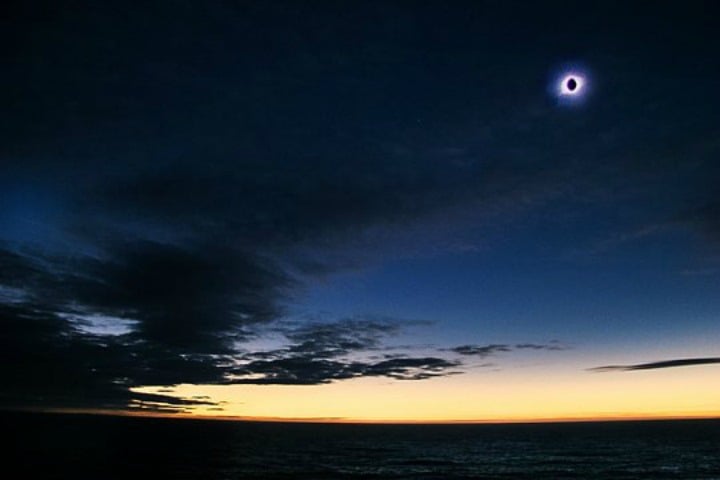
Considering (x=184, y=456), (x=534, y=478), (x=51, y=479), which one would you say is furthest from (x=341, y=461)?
(x=51, y=479)

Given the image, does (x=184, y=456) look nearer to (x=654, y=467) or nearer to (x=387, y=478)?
(x=387, y=478)

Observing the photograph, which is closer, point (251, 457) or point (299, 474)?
point (299, 474)

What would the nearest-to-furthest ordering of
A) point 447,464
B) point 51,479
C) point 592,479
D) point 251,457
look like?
point 51,479
point 592,479
point 447,464
point 251,457

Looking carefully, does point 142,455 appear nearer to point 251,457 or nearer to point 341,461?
point 251,457

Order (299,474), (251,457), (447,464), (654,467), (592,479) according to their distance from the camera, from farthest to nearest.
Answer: (251,457)
(447,464)
(654,467)
(299,474)
(592,479)

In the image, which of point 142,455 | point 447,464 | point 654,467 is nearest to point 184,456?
point 142,455

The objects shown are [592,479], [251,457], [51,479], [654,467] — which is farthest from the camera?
[251,457]

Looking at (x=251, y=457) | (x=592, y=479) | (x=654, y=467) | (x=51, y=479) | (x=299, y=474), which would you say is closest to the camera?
(x=51, y=479)

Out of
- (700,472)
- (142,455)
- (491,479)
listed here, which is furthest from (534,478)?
(142,455)

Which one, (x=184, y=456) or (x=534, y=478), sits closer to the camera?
(x=534, y=478)
